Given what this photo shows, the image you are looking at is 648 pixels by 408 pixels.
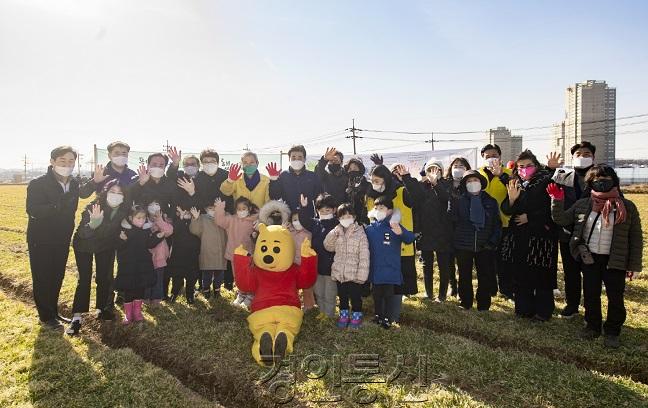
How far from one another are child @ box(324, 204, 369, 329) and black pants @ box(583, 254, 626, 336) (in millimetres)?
2857

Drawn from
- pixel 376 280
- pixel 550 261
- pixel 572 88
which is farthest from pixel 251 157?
pixel 572 88

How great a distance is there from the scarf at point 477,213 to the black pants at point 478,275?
466mm

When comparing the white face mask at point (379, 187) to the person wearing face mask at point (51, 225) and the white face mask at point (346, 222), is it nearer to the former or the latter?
the white face mask at point (346, 222)

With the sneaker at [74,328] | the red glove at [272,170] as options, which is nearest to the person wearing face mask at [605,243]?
the red glove at [272,170]

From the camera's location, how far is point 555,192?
546 centimetres

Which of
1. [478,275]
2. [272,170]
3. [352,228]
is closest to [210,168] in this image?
[272,170]

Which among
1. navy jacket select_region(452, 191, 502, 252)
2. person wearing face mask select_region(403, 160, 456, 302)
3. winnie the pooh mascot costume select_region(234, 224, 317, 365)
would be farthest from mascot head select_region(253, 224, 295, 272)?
navy jacket select_region(452, 191, 502, 252)

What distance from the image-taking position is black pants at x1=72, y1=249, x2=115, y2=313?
19.0 feet

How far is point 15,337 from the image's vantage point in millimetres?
5559

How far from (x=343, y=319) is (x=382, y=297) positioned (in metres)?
0.64

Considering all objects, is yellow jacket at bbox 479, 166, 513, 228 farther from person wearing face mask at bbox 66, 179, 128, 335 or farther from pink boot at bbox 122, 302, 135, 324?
pink boot at bbox 122, 302, 135, 324

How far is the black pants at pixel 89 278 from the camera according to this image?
5.80 metres

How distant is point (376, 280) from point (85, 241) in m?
4.09

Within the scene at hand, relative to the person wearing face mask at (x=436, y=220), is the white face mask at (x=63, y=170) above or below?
above
